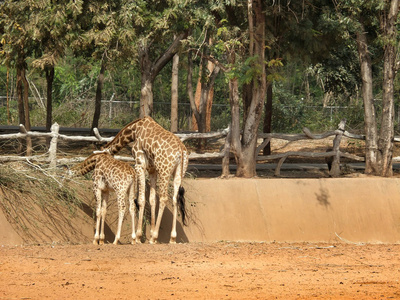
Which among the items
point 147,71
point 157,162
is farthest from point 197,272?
point 147,71

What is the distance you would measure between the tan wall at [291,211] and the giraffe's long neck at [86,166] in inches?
84.6

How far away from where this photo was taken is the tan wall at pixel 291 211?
14.4 m

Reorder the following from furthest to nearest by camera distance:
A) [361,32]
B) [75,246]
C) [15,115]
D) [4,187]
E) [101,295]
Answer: [15,115] → [361,32] → [4,187] → [75,246] → [101,295]

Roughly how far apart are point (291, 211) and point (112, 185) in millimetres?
4201

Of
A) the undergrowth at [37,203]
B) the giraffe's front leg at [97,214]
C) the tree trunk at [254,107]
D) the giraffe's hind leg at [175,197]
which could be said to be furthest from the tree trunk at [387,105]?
the undergrowth at [37,203]

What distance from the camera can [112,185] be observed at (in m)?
12.4

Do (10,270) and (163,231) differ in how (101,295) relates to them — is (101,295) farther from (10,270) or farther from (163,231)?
(163,231)

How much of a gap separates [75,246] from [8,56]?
28.1 ft

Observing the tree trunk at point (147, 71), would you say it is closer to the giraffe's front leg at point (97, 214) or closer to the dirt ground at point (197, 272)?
the giraffe's front leg at point (97, 214)

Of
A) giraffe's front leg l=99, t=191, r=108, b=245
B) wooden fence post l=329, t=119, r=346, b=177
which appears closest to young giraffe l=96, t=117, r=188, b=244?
giraffe's front leg l=99, t=191, r=108, b=245

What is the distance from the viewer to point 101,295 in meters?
8.53

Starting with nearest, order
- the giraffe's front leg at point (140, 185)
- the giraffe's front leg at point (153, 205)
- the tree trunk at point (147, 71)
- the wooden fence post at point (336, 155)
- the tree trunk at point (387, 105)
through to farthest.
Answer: the giraffe's front leg at point (140, 185), the giraffe's front leg at point (153, 205), the tree trunk at point (387, 105), the wooden fence post at point (336, 155), the tree trunk at point (147, 71)

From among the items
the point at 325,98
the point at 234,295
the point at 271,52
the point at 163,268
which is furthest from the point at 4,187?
the point at 325,98

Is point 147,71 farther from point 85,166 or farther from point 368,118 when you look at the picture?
point 85,166
